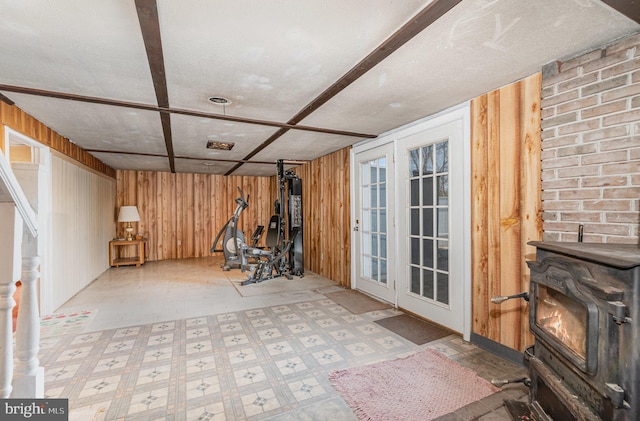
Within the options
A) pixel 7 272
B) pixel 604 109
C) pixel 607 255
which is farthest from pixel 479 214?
pixel 7 272

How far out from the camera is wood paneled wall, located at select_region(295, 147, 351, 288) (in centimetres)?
447

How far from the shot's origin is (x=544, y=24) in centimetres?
146

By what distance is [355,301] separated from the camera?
145 inches

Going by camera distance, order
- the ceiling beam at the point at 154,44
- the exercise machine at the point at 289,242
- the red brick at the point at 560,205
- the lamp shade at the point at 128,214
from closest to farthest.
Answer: the ceiling beam at the point at 154,44
the red brick at the point at 560,205
the exercise machine at the point at 289,242
the lamp shade at the point at 128,214

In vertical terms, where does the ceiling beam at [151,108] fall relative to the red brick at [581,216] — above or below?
above

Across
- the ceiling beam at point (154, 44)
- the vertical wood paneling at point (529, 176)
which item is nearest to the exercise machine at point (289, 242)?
the ceiling beam at point (154, 44)

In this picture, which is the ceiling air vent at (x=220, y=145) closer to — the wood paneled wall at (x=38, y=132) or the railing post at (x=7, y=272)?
the wood paneled wall at (x=38, y=132)

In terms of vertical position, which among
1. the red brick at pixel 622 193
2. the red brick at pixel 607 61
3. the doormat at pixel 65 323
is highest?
the red brick at pixel 607 61

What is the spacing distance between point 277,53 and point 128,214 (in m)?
5.90

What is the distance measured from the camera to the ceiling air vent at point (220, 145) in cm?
405

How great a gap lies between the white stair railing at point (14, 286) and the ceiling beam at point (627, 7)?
265cm

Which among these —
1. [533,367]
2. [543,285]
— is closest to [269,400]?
[533,367]

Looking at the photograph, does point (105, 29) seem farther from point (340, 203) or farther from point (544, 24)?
point (340, 203)

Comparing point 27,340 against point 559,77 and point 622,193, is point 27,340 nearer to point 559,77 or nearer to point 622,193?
point 622,193
